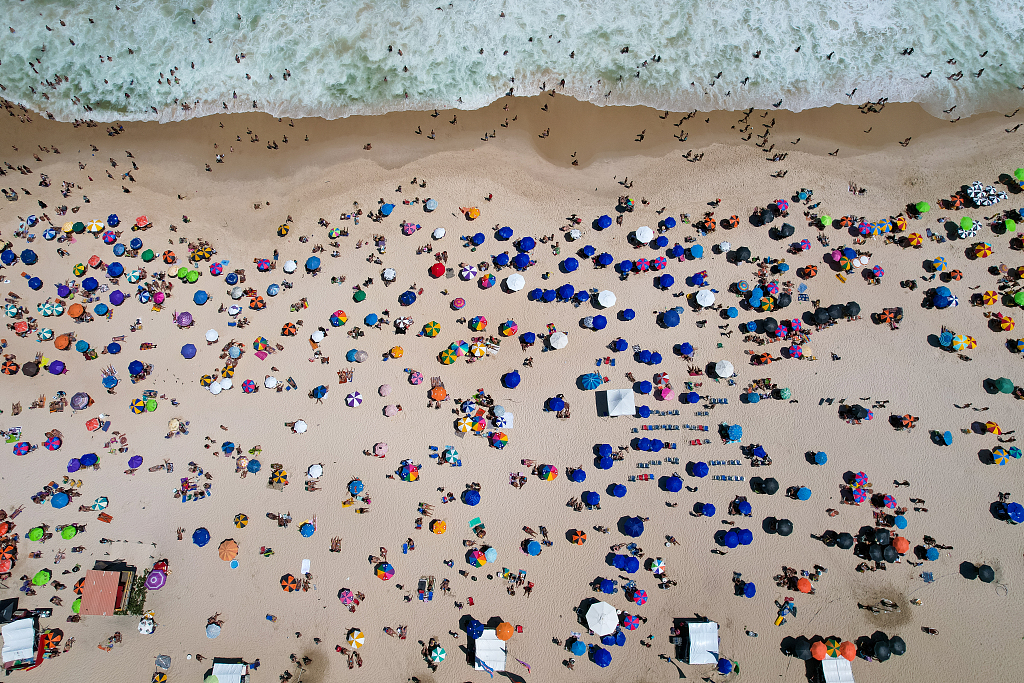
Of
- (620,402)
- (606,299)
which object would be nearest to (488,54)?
(606,299)

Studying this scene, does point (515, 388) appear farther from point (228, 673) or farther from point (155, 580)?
point (155, 580)

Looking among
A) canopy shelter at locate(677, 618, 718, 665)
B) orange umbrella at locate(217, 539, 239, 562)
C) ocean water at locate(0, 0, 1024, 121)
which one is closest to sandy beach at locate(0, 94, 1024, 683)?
orange umbrella at locate(217, 539, 239, 562)

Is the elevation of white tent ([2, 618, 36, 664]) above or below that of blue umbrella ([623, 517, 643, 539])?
below

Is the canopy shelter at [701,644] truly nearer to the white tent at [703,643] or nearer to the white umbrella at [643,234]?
the white tent at [703,643]

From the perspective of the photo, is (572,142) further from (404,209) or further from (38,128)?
(38,128)

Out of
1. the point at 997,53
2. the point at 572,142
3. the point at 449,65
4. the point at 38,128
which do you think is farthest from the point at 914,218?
the point at 38,128

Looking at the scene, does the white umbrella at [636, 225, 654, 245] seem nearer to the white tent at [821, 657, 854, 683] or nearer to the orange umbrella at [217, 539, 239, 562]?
the white tent at [821, 657, 854, 683]

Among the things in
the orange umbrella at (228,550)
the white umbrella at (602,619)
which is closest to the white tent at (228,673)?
the orange umbrella at (228,550)
